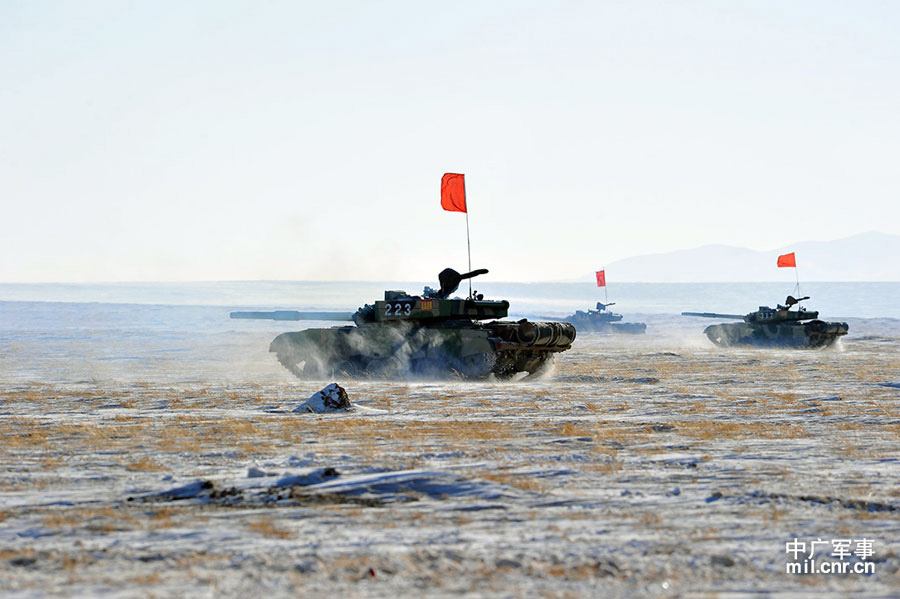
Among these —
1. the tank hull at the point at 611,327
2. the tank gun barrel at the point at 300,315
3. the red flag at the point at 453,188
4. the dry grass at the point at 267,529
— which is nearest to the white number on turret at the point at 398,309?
the red flag at the point at 453,188

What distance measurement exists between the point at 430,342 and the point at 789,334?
26.0m

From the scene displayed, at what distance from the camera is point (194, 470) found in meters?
10.1

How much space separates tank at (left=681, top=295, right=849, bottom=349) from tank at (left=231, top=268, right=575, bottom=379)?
22.6 metres

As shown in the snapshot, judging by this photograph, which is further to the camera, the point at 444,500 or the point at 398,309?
the point at 398,309

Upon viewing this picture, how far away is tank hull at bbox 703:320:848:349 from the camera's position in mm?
44781

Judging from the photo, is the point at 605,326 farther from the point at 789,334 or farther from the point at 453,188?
the point at 453,188

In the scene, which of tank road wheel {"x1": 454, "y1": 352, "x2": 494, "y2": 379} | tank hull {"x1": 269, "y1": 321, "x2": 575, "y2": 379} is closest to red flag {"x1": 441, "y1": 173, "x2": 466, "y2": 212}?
tank hull {"x1": 269, "y1": 321, "x2": 575, "y2": 379}

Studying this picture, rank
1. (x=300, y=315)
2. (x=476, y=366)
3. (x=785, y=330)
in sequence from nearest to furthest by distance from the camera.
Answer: (x=476, y=366)
(x=300, y=315)
(x=785, y=330)

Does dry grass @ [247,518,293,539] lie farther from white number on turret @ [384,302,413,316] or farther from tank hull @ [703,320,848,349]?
tank hull @ [703,320,848,349]

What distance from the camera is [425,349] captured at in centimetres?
2459

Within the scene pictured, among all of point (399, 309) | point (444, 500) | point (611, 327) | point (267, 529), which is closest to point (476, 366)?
point (399, 309)

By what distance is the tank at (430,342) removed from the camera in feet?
78.2

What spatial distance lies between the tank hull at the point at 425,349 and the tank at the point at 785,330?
2242cm

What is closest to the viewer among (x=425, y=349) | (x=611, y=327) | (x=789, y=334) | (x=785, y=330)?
(x=425, y=349)
